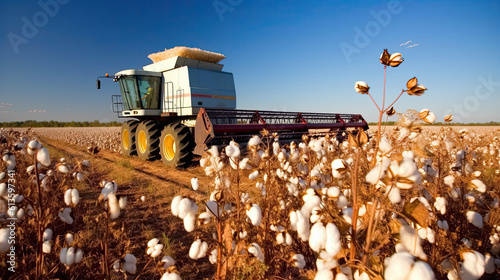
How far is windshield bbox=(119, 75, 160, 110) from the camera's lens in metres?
9.07

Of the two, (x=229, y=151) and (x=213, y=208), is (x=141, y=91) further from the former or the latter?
(x=213, y=208)

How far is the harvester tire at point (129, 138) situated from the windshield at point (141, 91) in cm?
104

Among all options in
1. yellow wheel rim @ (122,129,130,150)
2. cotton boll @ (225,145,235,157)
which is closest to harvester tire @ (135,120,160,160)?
yellow wheel rim @ (122,129,130,150)

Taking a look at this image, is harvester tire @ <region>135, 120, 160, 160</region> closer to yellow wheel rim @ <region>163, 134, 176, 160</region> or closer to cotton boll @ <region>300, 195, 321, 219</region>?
yellow wheel rim @ <region>163, 134, 176, 160</region>

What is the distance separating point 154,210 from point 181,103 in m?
5.37

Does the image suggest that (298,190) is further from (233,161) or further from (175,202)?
(175,202)

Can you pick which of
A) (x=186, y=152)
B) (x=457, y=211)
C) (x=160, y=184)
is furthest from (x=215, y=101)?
(x=457, y=211)

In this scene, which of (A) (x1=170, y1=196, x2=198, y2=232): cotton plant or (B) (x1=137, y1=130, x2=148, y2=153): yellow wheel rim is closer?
(A) (x1=170, y1=196, x2=198, y2=232): cotton plant

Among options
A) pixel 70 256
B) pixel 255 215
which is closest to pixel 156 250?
pixel 70 256

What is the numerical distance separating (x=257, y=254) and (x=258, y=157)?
126 centimetres

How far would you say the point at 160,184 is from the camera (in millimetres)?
5492

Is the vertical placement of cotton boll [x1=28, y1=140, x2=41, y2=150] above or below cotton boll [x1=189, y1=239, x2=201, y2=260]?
above

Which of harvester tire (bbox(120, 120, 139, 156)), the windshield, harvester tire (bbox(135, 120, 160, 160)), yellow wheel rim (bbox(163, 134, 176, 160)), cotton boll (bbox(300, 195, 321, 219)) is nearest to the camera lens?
cotton boll (bbox(300, 195, 321, 219))

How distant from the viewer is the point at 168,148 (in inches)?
306
